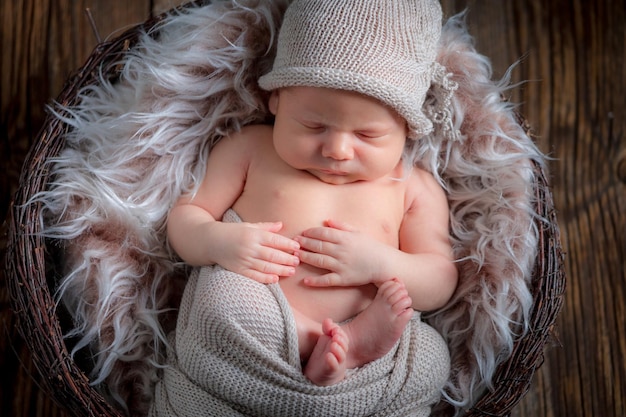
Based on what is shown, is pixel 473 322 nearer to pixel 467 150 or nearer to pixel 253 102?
pixel 467 150

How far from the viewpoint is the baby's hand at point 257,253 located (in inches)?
60.4

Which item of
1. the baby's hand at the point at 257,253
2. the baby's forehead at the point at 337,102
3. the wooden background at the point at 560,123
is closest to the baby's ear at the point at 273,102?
the baby's forehead at the point at 337,102

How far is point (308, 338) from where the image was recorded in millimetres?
1517

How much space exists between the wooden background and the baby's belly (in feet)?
2.30

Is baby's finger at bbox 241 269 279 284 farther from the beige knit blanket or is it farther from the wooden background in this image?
the wooden background

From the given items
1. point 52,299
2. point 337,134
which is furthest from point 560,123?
point 52,299

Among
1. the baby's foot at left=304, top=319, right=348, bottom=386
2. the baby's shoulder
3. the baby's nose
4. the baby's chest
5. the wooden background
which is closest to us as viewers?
the baby's foot at left=304, top=319, right=348, bottom=386

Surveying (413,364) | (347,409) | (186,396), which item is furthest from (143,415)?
(413,364)

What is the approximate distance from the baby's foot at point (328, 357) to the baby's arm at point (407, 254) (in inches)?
5.2

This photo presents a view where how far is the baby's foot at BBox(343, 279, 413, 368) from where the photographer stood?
1.47m

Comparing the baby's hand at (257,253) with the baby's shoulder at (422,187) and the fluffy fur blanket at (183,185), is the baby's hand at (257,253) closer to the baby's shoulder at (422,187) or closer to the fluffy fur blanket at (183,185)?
the fluffy fur blanket at (183,185)

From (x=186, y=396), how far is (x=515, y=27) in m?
1.42

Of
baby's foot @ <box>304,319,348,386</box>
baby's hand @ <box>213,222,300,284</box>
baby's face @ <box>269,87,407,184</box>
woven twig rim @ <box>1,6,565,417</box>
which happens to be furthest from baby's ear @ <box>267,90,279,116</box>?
baby's foot @ <box>304,319,348,386</box>

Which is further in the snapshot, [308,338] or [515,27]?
[515,27]
